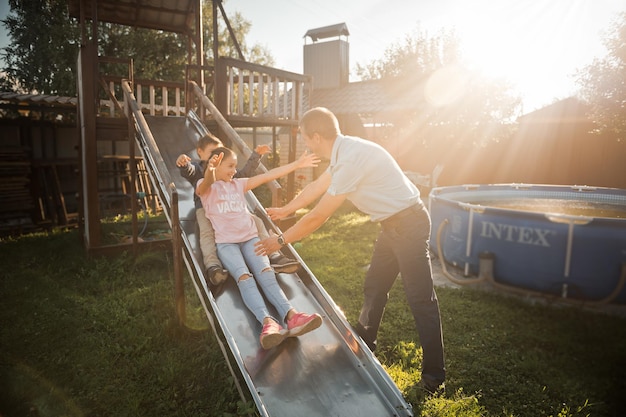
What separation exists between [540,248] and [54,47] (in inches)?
852

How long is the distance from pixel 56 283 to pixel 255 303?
432 centimetres

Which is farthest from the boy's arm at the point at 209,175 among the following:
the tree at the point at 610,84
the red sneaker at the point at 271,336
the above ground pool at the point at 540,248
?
the tree at the point at 610,84

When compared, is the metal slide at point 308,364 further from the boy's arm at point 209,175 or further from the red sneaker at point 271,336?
the boy's arm at point 209,175

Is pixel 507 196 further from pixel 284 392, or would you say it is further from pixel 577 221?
pixel 284 392

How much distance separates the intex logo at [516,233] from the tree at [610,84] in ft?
40.7

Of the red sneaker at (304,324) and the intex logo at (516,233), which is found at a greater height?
the intex logo at (516,233)

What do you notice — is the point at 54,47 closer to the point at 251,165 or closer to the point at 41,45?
the point at 41,45

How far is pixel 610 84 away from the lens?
1464 centimetres

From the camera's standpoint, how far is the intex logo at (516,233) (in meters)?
5.85

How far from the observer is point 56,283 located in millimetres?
6039

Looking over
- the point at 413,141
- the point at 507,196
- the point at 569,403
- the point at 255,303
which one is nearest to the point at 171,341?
the point at 255,303

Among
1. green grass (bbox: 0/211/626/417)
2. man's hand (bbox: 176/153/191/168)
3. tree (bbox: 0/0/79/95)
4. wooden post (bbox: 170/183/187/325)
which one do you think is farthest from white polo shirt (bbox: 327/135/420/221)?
tree (bbox: 0/0/79/95)

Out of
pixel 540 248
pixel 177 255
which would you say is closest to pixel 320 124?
pixel 177 255

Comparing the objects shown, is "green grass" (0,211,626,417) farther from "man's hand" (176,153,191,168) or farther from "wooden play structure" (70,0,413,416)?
"man's hand" (176,153,191,168)
